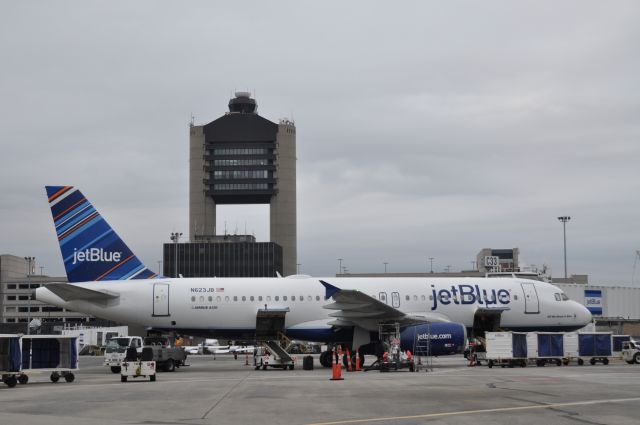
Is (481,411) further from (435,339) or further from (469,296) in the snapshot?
(469,296)

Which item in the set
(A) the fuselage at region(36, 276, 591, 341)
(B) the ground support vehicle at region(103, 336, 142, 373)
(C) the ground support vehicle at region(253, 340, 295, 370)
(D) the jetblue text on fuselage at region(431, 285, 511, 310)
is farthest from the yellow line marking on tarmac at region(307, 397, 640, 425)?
(B) the ground support vehicle at region(103, 336, 142, 373)

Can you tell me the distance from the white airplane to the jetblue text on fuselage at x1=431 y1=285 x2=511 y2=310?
5cm

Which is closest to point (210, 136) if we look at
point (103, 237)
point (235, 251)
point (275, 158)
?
point (275, 158)

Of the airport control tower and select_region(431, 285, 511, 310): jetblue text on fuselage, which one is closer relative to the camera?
select_region(431, 285, 511, 310): jetblue text on fuselage

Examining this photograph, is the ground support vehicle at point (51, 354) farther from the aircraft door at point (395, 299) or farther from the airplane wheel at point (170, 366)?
the aircraft door at point (395, 299)

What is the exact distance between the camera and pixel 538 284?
41.1 metres

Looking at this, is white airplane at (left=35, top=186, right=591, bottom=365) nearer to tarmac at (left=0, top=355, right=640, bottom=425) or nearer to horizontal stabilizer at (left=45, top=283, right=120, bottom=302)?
horizontal stabilizer at (left=45, top=283, right=120, bottom=302)

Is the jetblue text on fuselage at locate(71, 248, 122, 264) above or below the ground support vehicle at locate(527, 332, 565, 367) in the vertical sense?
above

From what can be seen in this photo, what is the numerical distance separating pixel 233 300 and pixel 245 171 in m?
115

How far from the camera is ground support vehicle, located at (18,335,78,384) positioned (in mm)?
29906

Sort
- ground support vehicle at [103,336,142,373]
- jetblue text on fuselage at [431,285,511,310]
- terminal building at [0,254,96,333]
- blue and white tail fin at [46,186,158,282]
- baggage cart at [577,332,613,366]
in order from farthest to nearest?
terminal building at [0,254,96,333], baggage cart at [577,332,613,366], jetblue text on fuselage at [431,285,511,310], ground support vehicle at [103,336,142,373], blue and white tail fin at [46,186,158,282]

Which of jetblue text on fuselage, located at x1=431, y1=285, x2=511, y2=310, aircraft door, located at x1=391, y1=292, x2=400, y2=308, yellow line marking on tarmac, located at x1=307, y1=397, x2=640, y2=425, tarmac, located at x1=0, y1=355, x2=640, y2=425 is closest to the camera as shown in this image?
yellow line marking on tarmac, located at x1=307, y1=397, x2=640, y2=425

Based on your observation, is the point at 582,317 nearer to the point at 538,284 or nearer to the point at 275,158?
the point at 538,284

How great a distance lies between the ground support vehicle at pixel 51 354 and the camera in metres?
29.9
